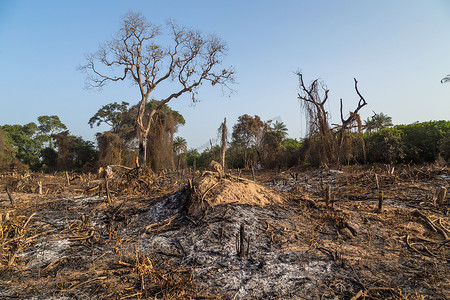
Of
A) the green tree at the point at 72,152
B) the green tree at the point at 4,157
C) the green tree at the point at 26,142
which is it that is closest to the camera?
the green tree at the point at 4,157

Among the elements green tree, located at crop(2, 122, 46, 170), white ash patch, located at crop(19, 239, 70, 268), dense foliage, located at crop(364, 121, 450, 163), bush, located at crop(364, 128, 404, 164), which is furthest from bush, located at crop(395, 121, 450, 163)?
green tree, located at crop(2, 122, 46, 170)

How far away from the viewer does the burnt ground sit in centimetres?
319

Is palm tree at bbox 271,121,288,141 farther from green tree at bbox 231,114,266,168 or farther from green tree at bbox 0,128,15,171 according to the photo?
green tree at bbox 0,128,15,171

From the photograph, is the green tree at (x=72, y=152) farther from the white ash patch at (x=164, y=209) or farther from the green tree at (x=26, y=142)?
the white ash patch at (x=164, y=209)

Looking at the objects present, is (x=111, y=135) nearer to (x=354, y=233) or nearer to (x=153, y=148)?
(x=153, y=148)

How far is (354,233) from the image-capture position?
185 inches

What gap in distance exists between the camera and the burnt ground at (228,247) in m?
3.19

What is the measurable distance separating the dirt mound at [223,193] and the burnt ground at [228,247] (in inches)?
1.0

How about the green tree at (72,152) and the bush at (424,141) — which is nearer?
the bush at (424,141)

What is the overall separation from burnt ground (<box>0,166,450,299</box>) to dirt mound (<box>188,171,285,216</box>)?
0.09 ft

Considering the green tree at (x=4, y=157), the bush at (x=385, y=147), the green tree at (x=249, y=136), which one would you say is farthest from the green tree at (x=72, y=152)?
the bush at (x=385, y=147)

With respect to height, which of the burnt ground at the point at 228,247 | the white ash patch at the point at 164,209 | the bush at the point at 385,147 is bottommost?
the burnt ground at the point at 228,247

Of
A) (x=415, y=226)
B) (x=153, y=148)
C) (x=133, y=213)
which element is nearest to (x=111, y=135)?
(x=153, y=148)

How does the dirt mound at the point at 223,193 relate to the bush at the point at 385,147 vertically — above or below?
below
